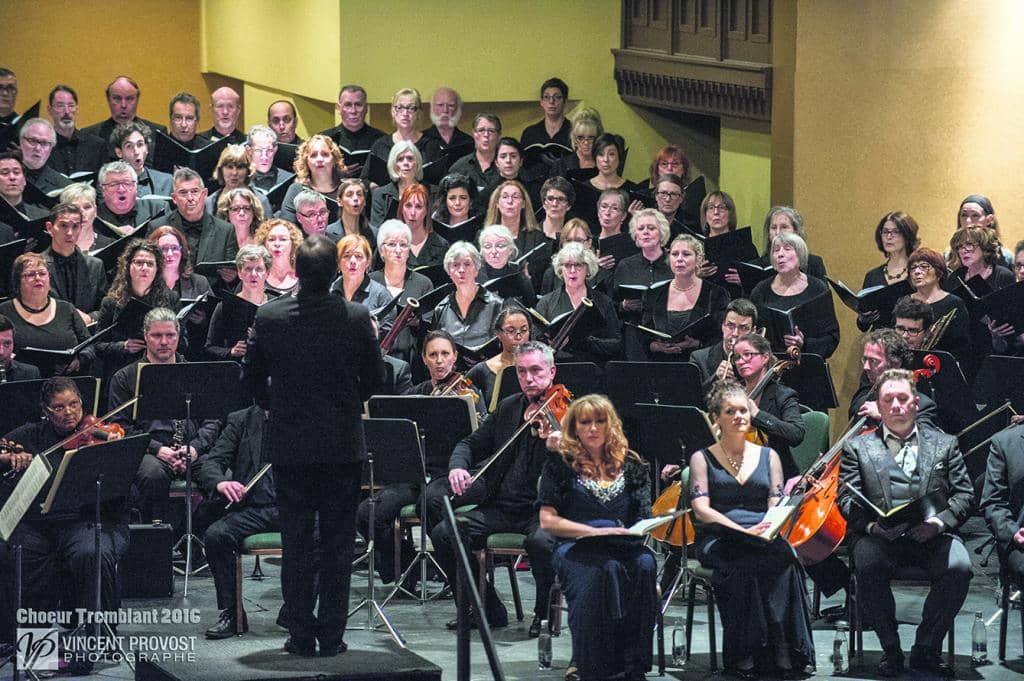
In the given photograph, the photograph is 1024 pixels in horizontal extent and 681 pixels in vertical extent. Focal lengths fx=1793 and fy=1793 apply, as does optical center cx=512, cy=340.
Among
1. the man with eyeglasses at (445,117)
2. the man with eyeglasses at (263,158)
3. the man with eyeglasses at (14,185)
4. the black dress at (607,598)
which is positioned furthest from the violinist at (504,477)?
the man with eyeglasses at (445,117)

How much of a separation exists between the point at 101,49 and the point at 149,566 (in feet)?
27.6

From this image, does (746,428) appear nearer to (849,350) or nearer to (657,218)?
(657,218)

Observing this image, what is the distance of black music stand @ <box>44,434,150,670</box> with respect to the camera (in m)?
6.16

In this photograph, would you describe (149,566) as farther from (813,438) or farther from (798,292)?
(798,292)

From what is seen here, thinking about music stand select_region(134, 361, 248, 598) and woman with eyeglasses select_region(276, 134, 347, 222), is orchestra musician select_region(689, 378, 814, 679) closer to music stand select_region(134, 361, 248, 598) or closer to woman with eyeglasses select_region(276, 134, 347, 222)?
music stand select_region(134, 361, 248, 598)

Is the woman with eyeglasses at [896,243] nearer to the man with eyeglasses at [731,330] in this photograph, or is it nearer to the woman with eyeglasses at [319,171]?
the man with eyeglasses at [731,330]

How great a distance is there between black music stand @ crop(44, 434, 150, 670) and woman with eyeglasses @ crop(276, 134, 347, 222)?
10.1ft

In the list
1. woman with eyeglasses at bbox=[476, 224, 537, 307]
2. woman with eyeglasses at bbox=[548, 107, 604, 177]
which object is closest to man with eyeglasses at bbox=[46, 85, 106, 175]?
woman with eyeglasses at bbox=[548, 107, 604, 177]

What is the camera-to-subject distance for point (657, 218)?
8578 mm

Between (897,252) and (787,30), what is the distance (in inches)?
72.3

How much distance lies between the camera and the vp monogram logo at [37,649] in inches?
242

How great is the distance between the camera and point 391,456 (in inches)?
266

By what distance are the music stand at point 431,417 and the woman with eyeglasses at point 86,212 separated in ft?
7.11

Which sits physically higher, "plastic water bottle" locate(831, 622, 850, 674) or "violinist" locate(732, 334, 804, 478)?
"violinist" locate(732, 334, 804, 478)
